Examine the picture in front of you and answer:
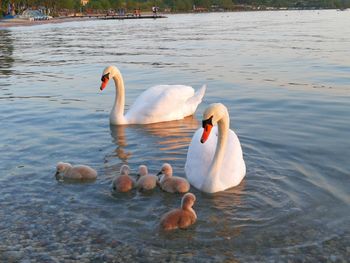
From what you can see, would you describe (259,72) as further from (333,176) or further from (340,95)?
(333,176)

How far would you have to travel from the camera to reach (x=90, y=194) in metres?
7.36

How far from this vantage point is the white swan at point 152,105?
1181cm

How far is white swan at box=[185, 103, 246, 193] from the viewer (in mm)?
7152

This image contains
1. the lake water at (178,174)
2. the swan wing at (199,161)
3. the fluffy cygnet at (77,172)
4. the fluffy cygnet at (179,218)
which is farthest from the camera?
the fluffy cygnet at (77,172)

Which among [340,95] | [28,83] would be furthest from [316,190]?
[28,83]

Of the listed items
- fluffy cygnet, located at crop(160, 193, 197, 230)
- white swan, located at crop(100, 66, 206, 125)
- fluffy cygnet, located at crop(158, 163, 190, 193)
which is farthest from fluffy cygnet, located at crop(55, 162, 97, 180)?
white swan, located at crop(100, 66, 206, 125)

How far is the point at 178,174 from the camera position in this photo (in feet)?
27.0

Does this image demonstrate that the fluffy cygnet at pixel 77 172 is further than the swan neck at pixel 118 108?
No

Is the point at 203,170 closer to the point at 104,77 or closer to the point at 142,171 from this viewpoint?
the point at 142,171

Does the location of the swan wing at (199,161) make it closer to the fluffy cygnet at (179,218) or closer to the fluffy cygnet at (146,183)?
the fluffy cygnet at (146,183)

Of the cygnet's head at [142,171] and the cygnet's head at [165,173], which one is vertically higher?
the cygnet's head at [165,173]

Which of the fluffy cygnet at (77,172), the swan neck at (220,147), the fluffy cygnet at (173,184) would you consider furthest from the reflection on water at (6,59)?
the swan neck at (220,147)

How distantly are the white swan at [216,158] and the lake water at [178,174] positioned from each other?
180 mm

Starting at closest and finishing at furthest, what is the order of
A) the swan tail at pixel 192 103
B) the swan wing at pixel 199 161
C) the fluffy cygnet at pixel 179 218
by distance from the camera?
the fluffy cygnet at pixel 179 218
the swan wing at pixel 199 161
the swan tail at pixel 192 103
